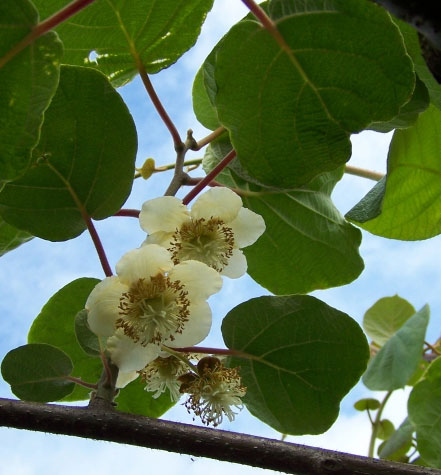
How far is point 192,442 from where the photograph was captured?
2.49 feet

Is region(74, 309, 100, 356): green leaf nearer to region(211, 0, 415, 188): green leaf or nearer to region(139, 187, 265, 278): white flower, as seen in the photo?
region(139, 187, 265, 278): white flower

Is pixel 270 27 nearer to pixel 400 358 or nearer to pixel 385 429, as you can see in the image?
pixel 400 358

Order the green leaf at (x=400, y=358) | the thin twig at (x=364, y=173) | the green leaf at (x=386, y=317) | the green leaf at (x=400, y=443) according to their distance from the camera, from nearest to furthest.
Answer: the thin twig at (x=364, y=173) < the green leaf at (x=400, y=358) < the green leaf at (x=400, y=443) < the green leaf at (x=386, y=317)

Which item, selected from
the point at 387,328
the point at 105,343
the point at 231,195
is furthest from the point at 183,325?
the point at 387,328

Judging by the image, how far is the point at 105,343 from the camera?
88cm

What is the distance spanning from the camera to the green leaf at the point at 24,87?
0.70 metres

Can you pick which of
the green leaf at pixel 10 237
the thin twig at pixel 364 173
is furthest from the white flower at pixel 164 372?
the thin twig at pixel 364 173

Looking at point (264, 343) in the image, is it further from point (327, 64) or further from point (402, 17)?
point (402, 17)

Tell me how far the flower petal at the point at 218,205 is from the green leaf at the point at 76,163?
12 cm

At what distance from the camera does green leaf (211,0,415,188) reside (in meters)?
0.77

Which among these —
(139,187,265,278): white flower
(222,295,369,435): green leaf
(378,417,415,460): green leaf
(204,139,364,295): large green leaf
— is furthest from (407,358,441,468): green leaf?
(139,187,265,278): white flower

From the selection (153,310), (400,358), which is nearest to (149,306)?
(153,310)

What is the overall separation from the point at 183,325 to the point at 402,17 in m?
0.54

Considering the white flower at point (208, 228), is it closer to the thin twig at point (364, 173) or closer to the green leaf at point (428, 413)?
the thin twig at point (364, 173)
